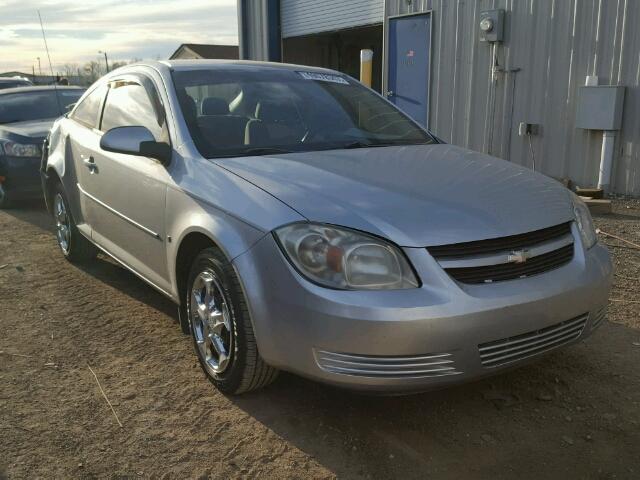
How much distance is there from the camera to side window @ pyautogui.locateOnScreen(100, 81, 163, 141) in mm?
3619

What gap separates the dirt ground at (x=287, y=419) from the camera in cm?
248

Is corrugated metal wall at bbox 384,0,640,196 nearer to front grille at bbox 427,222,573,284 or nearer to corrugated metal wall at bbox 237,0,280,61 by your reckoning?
corrugated metal wall at bbox 237,0,280,61

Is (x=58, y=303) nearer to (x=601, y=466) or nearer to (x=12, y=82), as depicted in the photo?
(x=601, y=466)

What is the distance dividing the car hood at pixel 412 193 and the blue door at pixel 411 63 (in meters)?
7.11

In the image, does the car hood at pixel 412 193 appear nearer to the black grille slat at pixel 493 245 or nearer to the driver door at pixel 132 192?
the black grille slat at pixel 493 245

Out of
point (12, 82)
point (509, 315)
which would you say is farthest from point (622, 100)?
point (12, 82)

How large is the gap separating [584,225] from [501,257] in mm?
775

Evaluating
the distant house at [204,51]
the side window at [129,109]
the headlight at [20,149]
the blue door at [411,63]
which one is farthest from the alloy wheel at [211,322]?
the distant house at [204,51]

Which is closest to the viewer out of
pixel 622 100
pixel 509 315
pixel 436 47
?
pixel 509 315

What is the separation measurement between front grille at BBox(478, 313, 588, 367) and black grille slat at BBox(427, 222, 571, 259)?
35cm

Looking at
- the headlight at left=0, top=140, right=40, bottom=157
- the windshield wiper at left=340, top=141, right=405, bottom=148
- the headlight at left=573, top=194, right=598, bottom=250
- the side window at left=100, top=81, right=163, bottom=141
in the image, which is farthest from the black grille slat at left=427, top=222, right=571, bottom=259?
the headlight at left=0, top=140, right=40, bottom=157

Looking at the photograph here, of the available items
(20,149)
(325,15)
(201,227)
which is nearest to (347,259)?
(201,227)

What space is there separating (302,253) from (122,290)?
2.60 meters

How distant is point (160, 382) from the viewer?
319 cm
